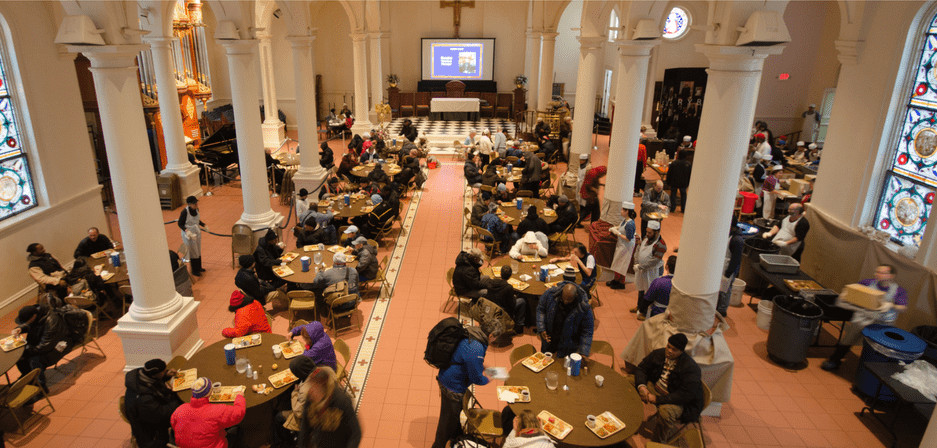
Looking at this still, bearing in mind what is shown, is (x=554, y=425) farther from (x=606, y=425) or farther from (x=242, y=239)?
(x=242, y=239)

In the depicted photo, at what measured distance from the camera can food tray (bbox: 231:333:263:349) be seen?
248 inches

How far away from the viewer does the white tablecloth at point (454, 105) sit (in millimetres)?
24766

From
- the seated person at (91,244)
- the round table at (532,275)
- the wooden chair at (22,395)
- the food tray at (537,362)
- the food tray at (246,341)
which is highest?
the seated person at (91,244)

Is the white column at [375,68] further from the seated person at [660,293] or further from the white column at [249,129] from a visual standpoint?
the seated person at [660,293]

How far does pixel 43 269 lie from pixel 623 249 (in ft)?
29.4

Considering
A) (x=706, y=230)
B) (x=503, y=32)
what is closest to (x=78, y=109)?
(x=706, y=230)

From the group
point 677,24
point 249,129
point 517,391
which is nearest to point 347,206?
point 249,129

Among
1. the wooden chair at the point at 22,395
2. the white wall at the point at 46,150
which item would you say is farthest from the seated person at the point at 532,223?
the white wall at the point at 46,150

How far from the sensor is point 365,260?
8922 mm

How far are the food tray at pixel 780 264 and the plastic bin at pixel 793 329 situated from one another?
116 centimetres

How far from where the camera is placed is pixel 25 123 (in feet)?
30.2

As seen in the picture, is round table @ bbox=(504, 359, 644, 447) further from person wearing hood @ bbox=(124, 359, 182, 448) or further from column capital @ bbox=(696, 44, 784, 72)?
column capital @ bbox=(696, 44, 784, 72)

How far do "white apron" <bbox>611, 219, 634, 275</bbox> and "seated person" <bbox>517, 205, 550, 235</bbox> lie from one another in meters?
1.37

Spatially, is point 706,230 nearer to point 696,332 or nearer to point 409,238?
point 696,332
